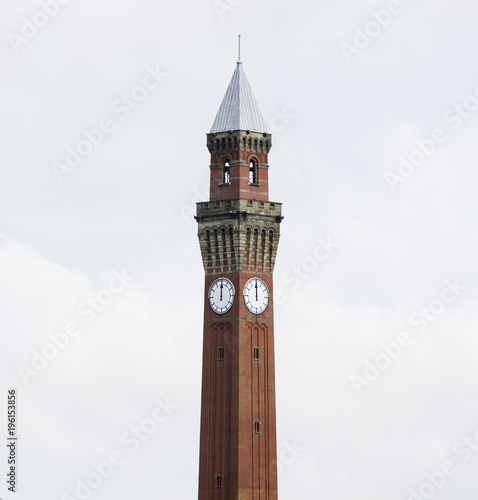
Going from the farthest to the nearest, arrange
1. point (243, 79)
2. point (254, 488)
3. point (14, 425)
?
1. point (243, 79)
2. point (254, 488)
3. point (14, 425)

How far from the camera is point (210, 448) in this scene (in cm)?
15188

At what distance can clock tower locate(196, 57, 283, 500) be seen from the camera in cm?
→ 15062

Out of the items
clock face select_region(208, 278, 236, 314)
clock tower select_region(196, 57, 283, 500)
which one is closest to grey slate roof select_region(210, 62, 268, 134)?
clock tower select_region(196, 57, 283, 500)

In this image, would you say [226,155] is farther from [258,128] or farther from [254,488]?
[254,488]

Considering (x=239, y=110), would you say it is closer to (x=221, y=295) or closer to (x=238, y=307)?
(x=221, y=295)

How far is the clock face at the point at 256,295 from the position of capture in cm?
15450

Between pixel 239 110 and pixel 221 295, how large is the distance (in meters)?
19.5

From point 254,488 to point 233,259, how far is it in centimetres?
2339

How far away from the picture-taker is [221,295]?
155 meters

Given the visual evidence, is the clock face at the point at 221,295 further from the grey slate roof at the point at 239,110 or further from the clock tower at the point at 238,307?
the grey slate roof at the point at 239,110

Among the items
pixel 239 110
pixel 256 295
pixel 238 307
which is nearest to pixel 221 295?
pixel 238 307

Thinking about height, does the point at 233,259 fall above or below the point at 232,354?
above

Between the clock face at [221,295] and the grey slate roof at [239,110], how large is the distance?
1609 centimetres

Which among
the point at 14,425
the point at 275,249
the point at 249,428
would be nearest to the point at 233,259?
the point at 275,249
